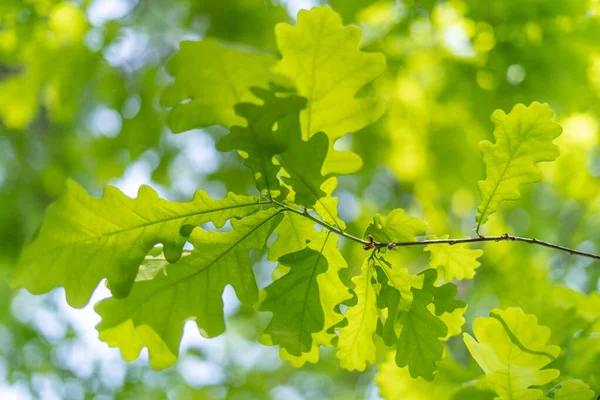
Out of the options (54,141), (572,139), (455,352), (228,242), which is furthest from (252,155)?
(54,141)

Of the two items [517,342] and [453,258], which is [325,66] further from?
[517,342]

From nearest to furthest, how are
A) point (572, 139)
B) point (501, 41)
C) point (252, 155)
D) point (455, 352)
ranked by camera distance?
1. point (252, 155)
2. point (501, 41)
3. point (455, 352)
4. point (572, 139)

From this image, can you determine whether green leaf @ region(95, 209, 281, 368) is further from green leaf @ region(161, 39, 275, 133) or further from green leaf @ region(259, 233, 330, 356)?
green leaf @ region(161, 39, 275, 133)

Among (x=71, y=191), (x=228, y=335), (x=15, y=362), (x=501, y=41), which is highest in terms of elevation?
(x=501, y=41)

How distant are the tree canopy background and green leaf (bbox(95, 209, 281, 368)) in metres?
0.64

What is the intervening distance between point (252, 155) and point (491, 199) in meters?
0.45

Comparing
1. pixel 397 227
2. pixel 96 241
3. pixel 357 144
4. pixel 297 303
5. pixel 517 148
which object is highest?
pixel 357 144

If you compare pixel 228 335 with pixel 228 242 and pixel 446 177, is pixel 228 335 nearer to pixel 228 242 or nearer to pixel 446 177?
pixel 446 177

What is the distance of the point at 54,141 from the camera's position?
15.5 ft

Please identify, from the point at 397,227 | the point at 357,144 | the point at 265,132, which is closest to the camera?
the point at 265,132

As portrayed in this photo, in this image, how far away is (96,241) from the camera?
962 millimetres

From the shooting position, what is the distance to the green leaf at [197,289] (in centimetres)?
101

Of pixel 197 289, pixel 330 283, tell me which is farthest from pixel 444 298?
pixel 197 289

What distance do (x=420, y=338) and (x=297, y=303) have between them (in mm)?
241
